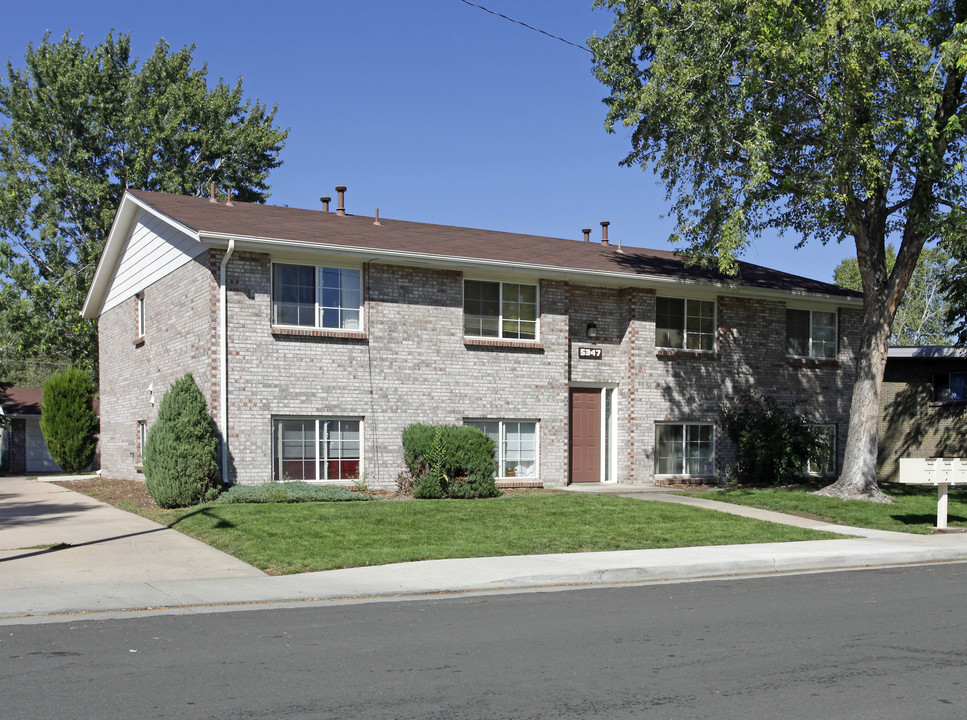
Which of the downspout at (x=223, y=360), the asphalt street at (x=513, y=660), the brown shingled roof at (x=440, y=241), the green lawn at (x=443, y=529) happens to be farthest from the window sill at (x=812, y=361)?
the asphalt street at (x=513, y=660)

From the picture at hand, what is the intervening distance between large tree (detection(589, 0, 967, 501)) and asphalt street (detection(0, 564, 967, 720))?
10559 millimetres

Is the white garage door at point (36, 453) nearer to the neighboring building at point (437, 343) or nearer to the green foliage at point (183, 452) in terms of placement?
the neighboring building at point (437, 343)

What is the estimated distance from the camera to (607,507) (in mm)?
17625

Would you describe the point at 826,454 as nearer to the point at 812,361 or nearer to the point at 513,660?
the point at 812,361

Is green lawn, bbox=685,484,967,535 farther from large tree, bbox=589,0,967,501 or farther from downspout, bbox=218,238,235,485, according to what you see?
downspout, bbox=218,238,235,485

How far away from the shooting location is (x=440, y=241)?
22.5m

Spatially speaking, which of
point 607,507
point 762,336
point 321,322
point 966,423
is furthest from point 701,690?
point 966,423

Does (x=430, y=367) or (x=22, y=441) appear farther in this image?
(x=22, y=441)

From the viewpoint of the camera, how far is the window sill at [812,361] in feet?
82.5

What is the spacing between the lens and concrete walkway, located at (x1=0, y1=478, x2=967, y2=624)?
32.2 feet

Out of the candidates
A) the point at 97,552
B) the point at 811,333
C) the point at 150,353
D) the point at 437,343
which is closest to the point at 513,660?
the point at 97,552

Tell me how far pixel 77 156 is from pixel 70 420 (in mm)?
11750

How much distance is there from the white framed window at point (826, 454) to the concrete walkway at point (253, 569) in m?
9.55

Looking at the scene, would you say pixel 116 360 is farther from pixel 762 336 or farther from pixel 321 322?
pixel 762 336
